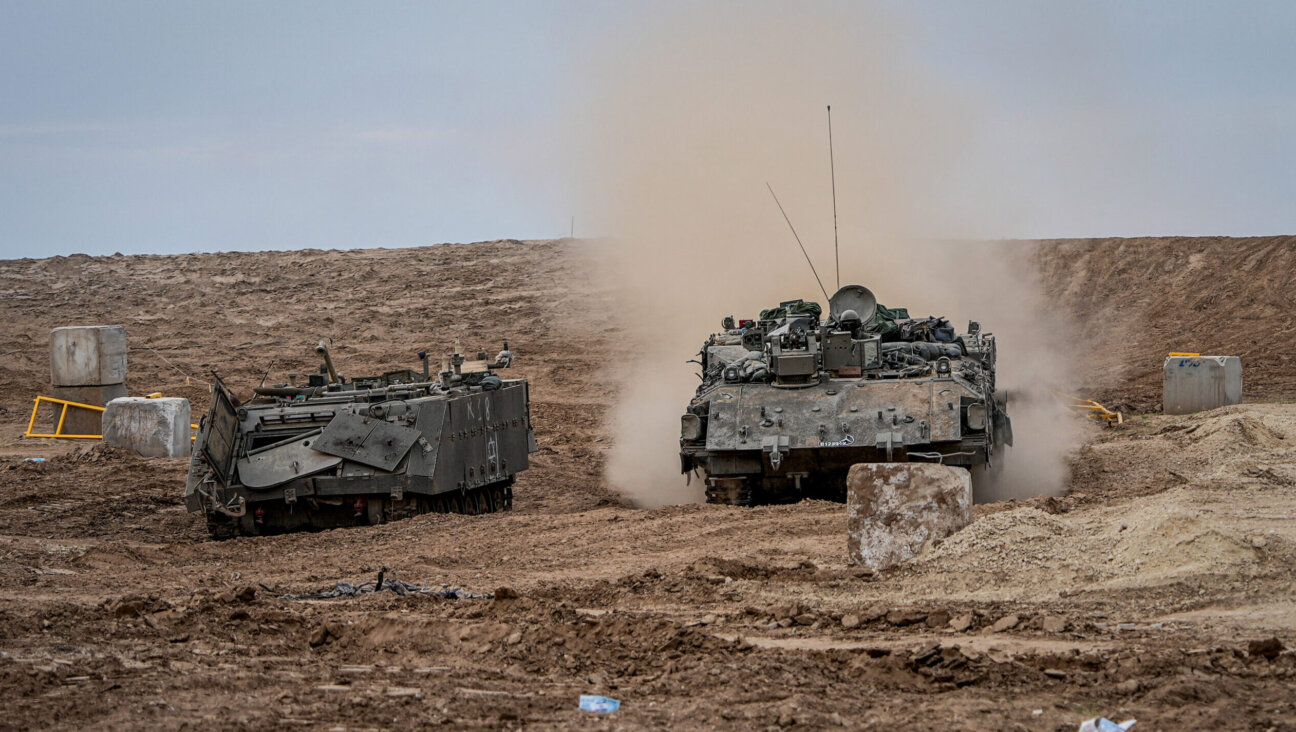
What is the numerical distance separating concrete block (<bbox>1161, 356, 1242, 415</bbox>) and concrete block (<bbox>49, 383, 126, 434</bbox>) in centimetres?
1562

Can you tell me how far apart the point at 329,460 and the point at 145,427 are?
7.32 m

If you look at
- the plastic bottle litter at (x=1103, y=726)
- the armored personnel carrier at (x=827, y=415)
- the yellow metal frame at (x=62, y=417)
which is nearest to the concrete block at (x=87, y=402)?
the yellow metal frame at (x=62, y=417)

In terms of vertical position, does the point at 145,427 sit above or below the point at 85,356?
below

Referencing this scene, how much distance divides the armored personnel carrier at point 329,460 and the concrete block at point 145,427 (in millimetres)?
5808

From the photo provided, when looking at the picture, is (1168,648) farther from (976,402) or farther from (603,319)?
(603,319)

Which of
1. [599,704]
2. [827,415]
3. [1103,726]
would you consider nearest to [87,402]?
[827,415]

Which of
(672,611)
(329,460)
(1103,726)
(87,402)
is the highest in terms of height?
(87,402)

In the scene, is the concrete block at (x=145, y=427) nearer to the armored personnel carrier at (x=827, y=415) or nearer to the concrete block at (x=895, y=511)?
the armored personnel carrier at (x=827, y=415)

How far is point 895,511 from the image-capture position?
10.0 m

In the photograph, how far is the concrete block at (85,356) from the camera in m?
22.4

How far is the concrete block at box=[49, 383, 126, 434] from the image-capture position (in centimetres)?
2255

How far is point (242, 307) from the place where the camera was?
3781 centimetres

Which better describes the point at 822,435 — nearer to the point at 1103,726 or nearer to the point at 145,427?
the point at 1103,726

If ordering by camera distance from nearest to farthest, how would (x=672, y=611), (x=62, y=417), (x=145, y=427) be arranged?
(x=672, y=611) → (x=145, y=427) → (x=62, y=417)
